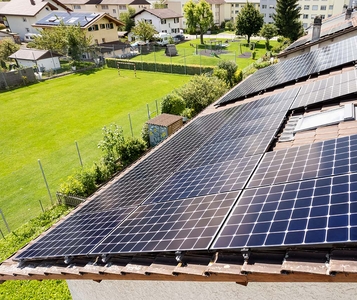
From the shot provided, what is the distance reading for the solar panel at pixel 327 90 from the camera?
1034 centimetres

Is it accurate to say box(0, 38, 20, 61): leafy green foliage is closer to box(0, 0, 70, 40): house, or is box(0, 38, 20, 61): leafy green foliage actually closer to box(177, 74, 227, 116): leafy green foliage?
box(0, 0, 70, 40): house

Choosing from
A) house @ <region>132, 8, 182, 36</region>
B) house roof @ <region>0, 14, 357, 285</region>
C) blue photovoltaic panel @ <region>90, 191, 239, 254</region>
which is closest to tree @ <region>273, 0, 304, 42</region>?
house @ <region>132, 8, 182, 36</region>

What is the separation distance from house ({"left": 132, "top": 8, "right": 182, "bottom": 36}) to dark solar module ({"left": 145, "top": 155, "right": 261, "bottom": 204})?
77366 mm

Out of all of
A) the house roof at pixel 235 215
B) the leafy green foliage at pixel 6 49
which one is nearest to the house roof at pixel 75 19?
the leafy green foliage at pixel 6 49

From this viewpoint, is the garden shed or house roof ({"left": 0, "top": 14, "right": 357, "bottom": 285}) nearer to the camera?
house roof ({"left": 0, "top": 14, "right": 357, "bottom": 285})

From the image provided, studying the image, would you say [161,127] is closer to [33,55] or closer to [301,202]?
[301,202]

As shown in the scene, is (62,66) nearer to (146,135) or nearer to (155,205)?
(146,135)

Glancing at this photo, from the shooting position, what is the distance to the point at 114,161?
74.4 feet

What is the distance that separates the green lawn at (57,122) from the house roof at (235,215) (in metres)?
11.8

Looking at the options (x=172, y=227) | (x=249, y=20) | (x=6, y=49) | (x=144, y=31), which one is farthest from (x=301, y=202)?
(x=144, y=31)

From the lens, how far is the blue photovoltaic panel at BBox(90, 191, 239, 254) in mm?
6012

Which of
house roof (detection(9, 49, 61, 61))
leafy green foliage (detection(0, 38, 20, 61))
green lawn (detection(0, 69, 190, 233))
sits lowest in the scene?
green lawn (detection(0, 69, 190, 233))

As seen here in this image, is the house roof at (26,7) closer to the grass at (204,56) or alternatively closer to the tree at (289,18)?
the grass at (204,56)

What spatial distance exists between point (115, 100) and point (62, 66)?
2464 cm
